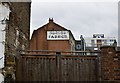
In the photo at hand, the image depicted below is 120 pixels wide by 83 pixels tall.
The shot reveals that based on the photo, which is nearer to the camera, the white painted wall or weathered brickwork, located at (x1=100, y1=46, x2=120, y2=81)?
the white painted wall

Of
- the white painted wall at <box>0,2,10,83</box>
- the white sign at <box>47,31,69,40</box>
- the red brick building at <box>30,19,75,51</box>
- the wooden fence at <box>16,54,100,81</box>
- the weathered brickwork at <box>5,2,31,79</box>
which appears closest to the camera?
the white painted wall at <box>0,2,10,83</box>

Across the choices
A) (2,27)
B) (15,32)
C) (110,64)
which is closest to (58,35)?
(15,32)

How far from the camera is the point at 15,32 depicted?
7527 mm

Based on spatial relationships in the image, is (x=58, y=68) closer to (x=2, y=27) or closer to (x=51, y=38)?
(x=2, y=27)

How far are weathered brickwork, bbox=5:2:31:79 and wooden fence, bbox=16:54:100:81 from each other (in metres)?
0.38

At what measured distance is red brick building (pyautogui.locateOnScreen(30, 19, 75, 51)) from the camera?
83.9 feet

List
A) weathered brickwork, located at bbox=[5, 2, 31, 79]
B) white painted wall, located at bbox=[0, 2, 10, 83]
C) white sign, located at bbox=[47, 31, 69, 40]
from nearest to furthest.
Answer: white painted wall, located at bbox=[0, 2, 10, 83] < weathered brickwork, located at bbox=[5, 2, 31, 79] < white sign, located at bbox=[47, 31, 69, 40]

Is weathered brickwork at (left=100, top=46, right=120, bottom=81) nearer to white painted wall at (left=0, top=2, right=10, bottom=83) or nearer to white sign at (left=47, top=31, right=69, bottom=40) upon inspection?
white painted wall at (left=0, top=2, right=10, bottom=83)

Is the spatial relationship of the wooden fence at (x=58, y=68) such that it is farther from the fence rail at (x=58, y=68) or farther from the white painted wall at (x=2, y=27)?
the white painted wall at (x=2, y=27)

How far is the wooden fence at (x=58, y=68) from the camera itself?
7148mm

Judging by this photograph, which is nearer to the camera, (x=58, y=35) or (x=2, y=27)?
(x=2, y=27)

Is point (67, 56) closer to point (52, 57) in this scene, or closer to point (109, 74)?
point (52, 57)

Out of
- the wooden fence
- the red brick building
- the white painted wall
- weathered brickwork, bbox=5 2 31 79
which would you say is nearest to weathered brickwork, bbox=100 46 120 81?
the wooden fence

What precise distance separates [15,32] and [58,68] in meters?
1.58
